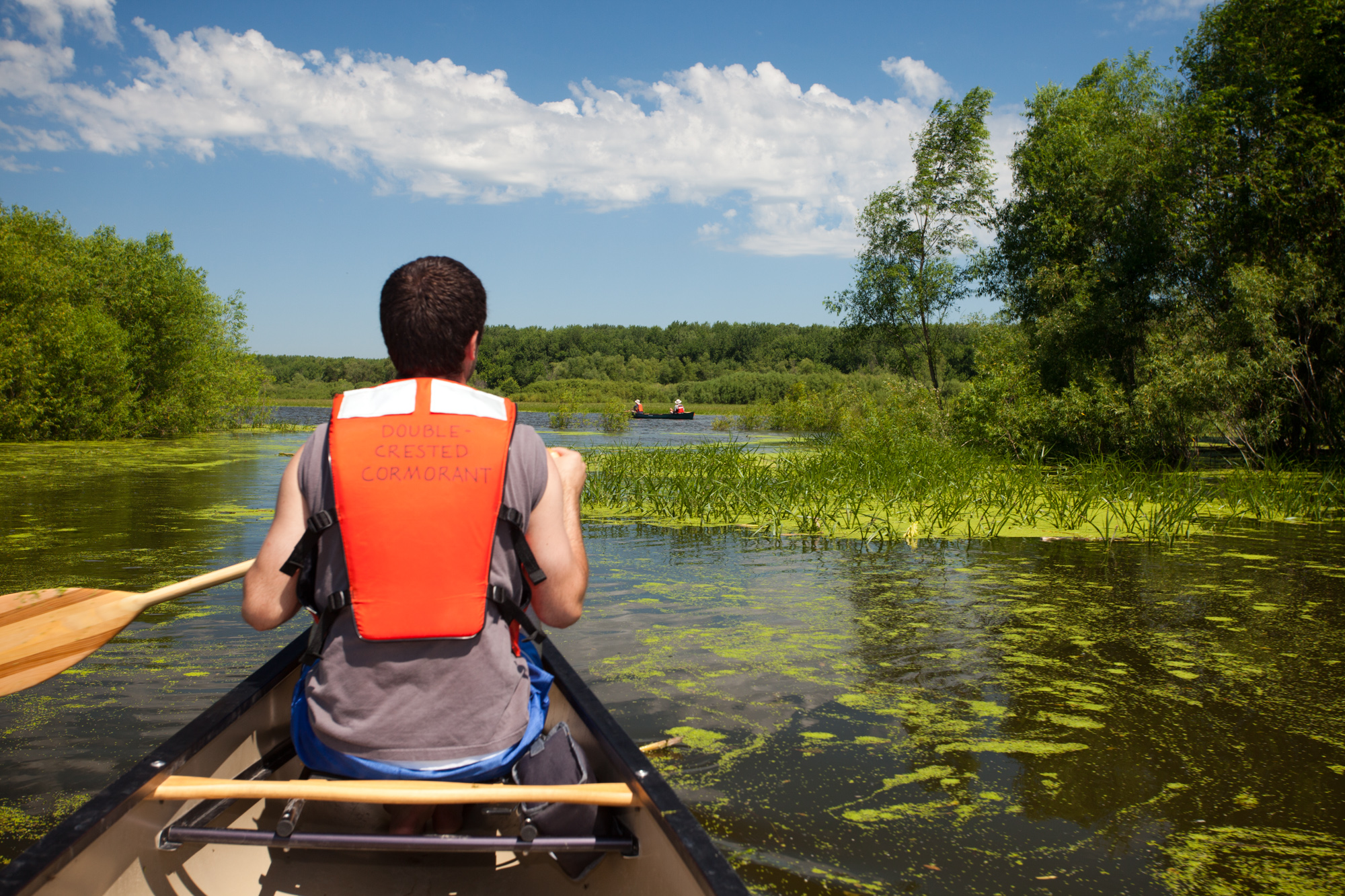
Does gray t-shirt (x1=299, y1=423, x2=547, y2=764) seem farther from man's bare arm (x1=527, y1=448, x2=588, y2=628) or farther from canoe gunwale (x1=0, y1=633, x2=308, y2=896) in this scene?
canoe gunwale (x1=0, y1=633, x2=308, y2=896)

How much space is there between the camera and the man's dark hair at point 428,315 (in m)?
1.60

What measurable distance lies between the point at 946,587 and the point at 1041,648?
1.24 meters

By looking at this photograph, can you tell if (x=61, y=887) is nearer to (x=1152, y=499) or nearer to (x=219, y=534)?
(x=219, y=534)

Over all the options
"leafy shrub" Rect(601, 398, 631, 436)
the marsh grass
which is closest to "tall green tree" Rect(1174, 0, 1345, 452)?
the marsh grass

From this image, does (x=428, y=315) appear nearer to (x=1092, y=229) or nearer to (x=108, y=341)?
(x=1092, y=229)

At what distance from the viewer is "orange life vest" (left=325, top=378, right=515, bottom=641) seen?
146cm

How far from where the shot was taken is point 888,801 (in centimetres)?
251

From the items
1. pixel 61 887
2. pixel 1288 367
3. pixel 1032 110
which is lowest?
pixel 61 887

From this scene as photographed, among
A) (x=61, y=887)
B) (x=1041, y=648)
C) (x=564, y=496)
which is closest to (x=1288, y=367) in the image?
(x=1041, y=648)

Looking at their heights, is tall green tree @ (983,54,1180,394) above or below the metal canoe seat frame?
above

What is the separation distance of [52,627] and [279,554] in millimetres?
1551

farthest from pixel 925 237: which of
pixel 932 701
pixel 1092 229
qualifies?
pixel 932 701

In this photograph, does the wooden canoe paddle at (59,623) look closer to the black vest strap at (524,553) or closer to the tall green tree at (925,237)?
the black vest strap at (524,553)

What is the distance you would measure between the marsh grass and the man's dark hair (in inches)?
227
